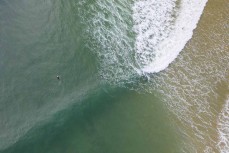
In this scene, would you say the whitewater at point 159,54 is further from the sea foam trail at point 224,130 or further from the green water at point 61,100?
the green water at point 61,100

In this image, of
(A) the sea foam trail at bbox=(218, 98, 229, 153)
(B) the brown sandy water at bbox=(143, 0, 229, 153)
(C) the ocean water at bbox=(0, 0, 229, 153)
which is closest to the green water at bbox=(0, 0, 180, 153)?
(C) the ocean water at bbox=(0, 0, 229, 153)

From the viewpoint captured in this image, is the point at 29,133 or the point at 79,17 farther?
the point at 79,17

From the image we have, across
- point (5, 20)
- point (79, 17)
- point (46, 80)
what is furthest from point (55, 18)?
point (46, 80)

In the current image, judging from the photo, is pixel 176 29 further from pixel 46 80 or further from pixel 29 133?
pixel 29 133

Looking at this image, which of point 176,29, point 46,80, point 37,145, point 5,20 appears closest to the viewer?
point 37,145

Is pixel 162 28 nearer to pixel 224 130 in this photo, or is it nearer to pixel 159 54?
pixel 159 54

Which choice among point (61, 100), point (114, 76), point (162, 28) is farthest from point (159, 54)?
point (61, 100)

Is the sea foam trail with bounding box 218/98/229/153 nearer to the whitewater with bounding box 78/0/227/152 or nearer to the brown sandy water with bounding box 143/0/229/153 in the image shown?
the brown sandy water with bounding box 143/0/229/153

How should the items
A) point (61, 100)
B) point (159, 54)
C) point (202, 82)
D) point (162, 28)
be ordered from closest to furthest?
1. point (61, 100)
2. point (202, 82)
3. point (159, 54)
4. point (162, 28)
